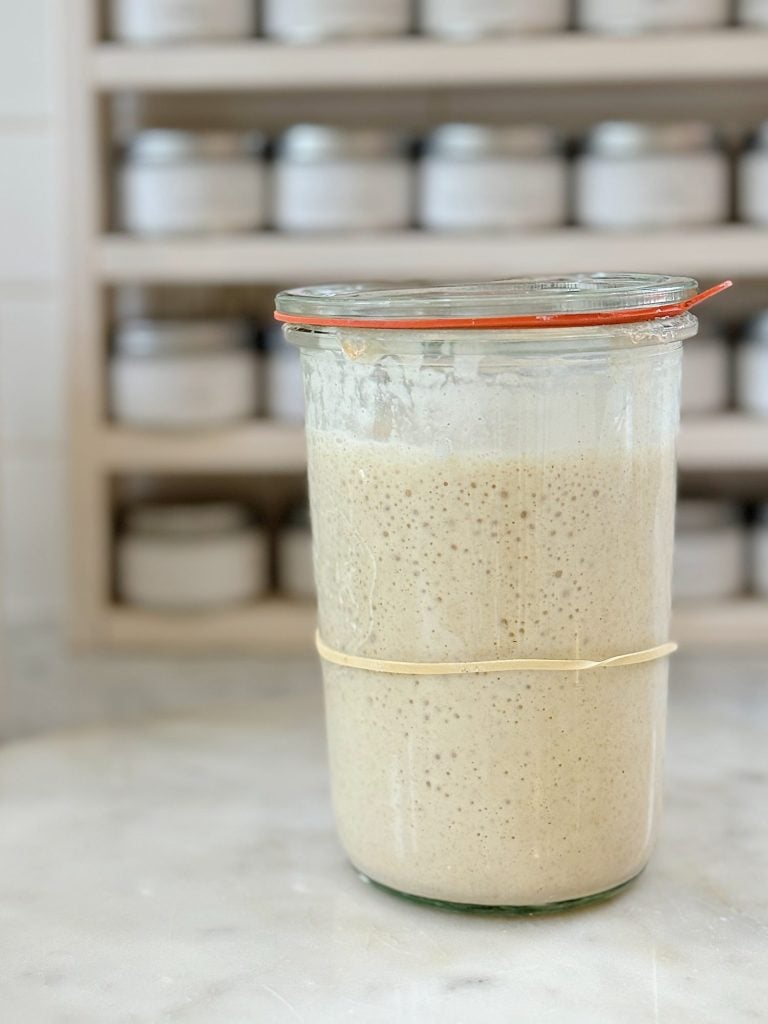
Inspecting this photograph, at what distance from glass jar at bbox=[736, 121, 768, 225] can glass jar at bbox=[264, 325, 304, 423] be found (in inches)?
11.1

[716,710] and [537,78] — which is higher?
[537,78]

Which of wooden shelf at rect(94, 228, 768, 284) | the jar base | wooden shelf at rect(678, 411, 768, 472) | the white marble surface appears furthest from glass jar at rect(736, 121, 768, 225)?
the jar base

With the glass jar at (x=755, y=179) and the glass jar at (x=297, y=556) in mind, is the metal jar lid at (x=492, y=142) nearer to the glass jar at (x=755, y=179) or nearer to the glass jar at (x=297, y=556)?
the glass jar at (x=755, y=179)

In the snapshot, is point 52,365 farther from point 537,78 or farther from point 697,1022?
point 697,1022

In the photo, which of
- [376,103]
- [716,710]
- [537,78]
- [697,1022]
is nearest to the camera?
[697,1022]

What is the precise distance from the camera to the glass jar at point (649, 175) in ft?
2.55

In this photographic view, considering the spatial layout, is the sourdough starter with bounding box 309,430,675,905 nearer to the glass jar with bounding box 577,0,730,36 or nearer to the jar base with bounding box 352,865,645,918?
the jar base with bounding box 352,865,645,918

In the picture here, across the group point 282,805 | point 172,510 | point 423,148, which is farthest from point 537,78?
point 282,805

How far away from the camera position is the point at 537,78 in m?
0.78

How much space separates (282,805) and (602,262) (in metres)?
0.40

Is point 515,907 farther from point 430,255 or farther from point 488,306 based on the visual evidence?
point 430,255

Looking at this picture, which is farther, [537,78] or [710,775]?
[537,78]

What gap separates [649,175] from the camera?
78 centimetres

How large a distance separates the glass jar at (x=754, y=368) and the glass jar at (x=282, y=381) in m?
0.27
